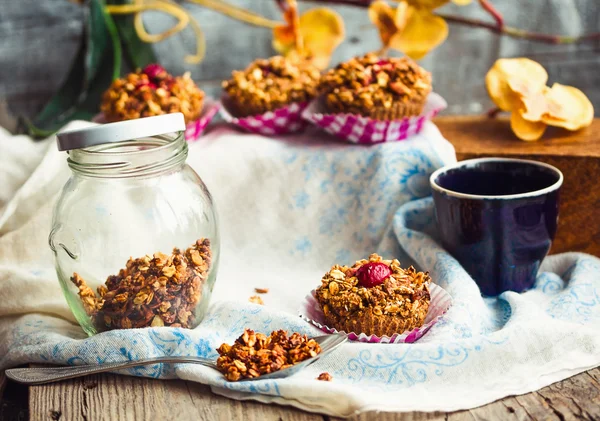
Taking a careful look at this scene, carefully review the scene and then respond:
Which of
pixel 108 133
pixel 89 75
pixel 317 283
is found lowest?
pixel 317 283

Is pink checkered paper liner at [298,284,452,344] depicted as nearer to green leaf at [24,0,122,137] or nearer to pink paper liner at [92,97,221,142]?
pink paper liner at [92,97,221,142]

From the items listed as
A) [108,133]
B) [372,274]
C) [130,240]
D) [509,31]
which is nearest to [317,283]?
[372,274]

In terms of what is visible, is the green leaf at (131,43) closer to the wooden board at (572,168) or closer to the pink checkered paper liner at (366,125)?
the pink checkered paper liner at (366,125)

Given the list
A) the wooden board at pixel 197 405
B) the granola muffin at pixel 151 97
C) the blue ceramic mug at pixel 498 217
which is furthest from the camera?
the granola muffin at pixel 151 97

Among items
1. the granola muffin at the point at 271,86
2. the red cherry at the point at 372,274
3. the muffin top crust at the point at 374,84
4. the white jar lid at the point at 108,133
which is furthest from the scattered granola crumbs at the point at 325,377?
the granola muffin at the point at 271,86

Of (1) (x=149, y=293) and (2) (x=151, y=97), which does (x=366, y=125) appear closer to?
(2) (x=151, y=97)

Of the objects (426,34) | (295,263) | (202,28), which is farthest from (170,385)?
(202,28)
